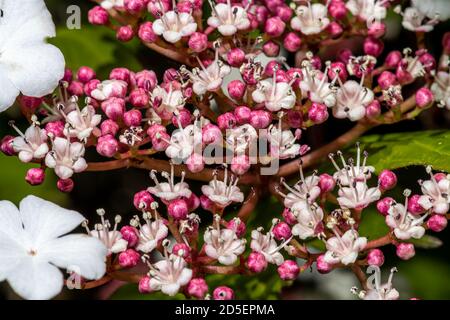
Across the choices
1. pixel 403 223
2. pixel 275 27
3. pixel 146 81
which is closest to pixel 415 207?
pixel 403 223

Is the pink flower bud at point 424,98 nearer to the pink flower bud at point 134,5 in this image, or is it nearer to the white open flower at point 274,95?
the white open flower at point 274,95

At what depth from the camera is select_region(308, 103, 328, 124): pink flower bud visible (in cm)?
201

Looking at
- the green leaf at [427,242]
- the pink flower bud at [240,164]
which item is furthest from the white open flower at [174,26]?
the green leaf at [427,242]

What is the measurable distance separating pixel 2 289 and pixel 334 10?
1249 mm

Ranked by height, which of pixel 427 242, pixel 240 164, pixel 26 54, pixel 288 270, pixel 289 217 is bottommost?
pixel 427 242

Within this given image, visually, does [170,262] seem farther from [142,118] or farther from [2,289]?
[2,289]

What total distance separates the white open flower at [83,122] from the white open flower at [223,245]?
14.5 inches

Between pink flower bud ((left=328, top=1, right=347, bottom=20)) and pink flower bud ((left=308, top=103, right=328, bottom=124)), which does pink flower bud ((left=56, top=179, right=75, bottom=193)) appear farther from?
pink flower bud ((left=328, top=1, right=347, bottom=20))

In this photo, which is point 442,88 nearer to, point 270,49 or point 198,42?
point 270,49

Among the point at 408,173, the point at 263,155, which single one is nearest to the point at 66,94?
the point at 263,155

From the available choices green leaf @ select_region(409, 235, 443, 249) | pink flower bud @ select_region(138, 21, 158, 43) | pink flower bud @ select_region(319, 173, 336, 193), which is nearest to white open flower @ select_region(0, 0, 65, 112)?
pink flower bud @ select_region(138, 21, 158, 43)

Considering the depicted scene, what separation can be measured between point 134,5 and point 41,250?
69 centimetres

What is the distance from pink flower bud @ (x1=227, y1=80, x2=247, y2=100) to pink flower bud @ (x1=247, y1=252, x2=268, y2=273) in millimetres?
384

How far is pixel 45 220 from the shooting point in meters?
1.85
